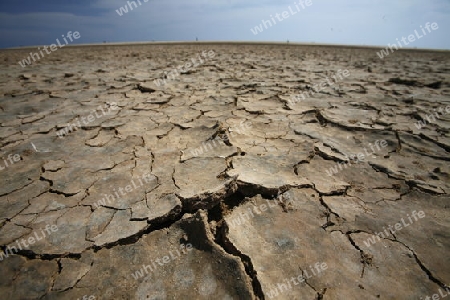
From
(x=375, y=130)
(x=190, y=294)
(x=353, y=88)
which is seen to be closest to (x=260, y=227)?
(x=190, y=294)

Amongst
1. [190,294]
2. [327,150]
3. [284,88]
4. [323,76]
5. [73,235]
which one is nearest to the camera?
[190,294]

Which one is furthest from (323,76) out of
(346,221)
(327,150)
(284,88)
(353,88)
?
(346,221)

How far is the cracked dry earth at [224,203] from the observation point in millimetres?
1007

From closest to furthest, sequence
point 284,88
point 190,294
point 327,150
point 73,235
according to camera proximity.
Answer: point 190,294, point 73,235, point 327,150, point 284,88

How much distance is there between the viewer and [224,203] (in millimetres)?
1378

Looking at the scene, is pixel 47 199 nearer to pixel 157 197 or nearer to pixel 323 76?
pixel 157 197

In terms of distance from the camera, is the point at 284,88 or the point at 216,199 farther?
the point at 284,88

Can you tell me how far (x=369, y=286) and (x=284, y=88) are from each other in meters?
2.98

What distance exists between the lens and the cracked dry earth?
39.7 inches

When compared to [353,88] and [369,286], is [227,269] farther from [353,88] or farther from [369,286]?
[353,88]

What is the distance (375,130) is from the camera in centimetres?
223

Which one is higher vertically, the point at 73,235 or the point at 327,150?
the point at 73,235

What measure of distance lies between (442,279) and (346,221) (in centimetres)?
41

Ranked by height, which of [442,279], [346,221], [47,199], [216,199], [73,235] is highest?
[47,199]
